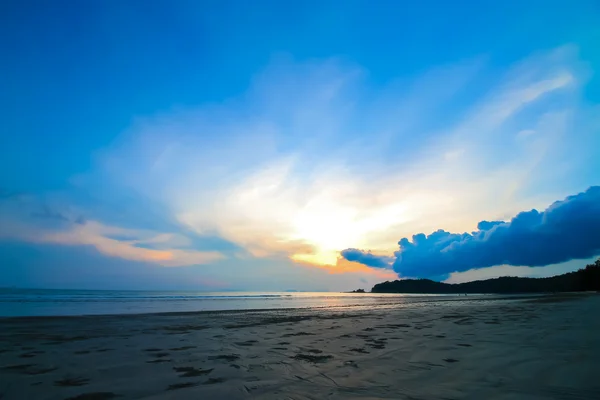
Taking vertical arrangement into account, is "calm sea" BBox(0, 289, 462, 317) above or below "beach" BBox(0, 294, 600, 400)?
below

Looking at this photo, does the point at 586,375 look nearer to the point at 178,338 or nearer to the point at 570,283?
the point at 178,338

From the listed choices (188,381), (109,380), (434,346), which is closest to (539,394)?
(434,346)

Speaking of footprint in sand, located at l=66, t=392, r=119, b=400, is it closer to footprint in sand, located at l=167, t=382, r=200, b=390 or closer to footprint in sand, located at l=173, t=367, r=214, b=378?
footprint in sand, located at l=167, t=382, r=200, b=390

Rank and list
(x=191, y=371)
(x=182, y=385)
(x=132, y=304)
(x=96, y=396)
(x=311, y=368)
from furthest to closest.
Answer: (x=132, y=304) < (x=311, y=368) < (x=191, y=371) < (x=182, y=385) < (x=96, y=396)

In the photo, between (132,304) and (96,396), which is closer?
(96,396)

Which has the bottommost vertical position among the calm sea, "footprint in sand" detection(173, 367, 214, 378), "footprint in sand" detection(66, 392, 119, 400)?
the calm sea

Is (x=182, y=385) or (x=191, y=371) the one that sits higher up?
(x=182, y=385)

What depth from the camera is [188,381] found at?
534 centimetres

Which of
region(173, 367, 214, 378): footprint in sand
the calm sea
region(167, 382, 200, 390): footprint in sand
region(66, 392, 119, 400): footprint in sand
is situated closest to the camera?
region(66, 392, 119, 400): footprint in sand

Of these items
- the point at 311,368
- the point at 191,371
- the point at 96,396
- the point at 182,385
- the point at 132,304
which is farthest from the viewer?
the point at 132,304

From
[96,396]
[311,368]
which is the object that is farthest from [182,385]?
[311,368]

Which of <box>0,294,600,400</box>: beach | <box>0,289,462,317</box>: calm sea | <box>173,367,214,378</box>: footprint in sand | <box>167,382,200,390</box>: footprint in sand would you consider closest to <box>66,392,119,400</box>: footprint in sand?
<box>0,294,600,400</box>: beach

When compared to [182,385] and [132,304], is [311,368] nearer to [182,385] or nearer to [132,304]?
[182,385]

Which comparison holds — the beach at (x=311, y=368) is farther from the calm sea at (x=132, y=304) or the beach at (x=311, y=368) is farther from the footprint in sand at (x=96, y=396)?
the calm sea at (x=132, y=304)
